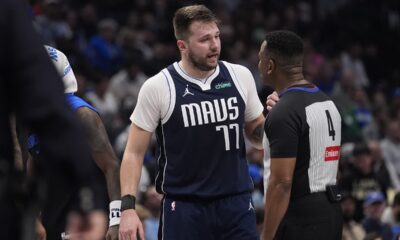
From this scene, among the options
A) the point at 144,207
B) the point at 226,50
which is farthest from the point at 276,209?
the point at 226,50

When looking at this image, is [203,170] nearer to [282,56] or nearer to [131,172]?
[131,172]

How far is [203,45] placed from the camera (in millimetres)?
6801

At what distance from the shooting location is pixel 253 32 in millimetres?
19875

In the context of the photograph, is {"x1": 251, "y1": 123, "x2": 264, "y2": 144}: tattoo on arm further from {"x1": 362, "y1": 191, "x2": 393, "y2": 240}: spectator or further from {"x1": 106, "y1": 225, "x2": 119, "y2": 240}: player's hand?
{"x1": 362, "y1": 191, "x2": 393, "y2": 240}: spectator

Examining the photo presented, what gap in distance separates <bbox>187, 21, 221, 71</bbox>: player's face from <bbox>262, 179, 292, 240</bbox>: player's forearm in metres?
1.01

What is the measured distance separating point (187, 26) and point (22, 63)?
10.9 ft

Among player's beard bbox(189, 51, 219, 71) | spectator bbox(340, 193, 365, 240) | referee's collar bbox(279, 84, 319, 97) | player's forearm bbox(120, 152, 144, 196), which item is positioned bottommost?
spectator bbox(340, 193, 365, 240)

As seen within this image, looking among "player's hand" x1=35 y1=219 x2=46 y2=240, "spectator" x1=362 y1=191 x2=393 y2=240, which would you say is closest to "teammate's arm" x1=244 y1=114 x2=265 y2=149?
"player's hand" x1=35 y1=219 x2=46 y2=240

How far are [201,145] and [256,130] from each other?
0.58 meters

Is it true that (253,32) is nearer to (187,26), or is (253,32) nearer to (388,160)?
(388,160)

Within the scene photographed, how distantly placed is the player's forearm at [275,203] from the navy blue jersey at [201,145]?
488mm

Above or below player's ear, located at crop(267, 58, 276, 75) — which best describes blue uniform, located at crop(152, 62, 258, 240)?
below

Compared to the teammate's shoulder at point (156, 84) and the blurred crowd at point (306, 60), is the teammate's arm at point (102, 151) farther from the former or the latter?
the blurred crowd at point (306, 60)

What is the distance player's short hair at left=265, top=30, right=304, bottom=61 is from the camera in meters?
6.44
